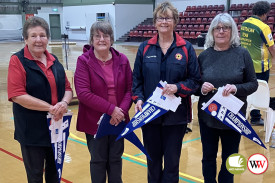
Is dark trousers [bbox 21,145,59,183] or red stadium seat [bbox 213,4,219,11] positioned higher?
red stadium seat [bbox 213,4,219,11]

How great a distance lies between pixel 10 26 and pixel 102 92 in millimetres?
26027

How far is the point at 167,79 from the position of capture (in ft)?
7.52

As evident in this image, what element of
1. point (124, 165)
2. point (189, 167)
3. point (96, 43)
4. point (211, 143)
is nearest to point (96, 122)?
point (96, 43)

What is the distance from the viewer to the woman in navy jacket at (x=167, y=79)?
2279 millimetres

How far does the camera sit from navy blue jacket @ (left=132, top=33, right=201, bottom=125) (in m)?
2.28

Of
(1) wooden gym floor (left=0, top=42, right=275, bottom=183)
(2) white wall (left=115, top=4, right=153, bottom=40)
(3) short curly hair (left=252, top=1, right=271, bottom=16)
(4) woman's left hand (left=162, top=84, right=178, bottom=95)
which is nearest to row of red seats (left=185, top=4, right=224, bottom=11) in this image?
(2) white wall (left=115, top=4, right=153, bottom=40)

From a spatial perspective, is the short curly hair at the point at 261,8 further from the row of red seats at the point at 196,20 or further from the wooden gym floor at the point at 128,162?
the row of red seats at the point at 196,20

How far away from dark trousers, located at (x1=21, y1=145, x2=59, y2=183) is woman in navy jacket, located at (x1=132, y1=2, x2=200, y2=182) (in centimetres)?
71

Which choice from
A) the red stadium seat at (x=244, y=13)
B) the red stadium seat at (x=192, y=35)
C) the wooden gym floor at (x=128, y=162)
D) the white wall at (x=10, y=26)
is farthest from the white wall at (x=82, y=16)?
the wooden gym floor at (x=128, y=162)

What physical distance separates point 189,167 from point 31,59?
2013 mm

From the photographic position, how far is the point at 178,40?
7.68 ft

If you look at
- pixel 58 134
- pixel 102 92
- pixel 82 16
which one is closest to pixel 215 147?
pixel 102 92

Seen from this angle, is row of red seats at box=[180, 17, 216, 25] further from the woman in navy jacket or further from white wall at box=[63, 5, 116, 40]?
the woman in navy jacket

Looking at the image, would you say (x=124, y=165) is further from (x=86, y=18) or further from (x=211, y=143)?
(x=86, y=18)
